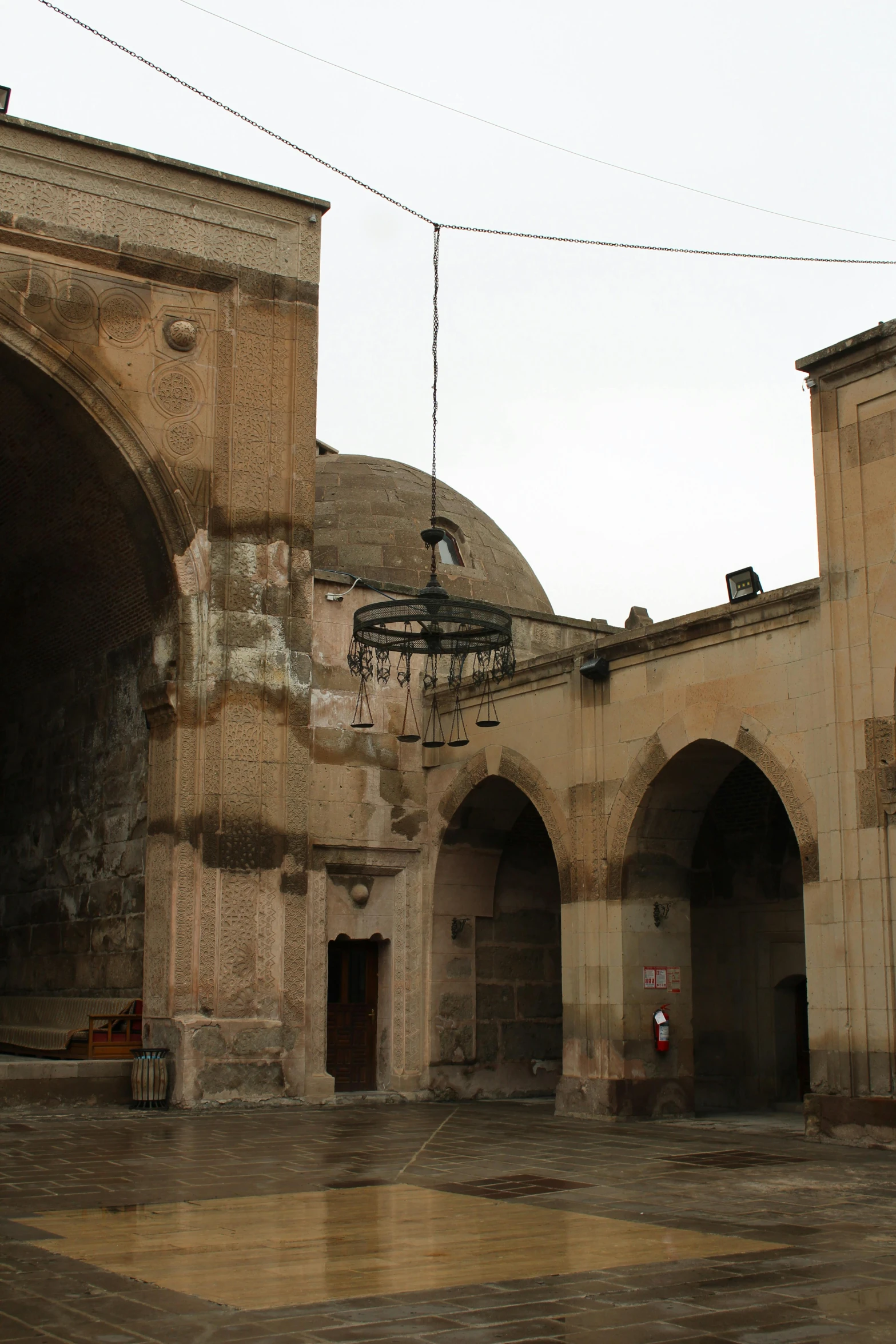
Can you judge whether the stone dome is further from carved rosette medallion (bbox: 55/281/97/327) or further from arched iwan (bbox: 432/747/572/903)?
carved rosette medallion (bbox: 55/281/97/327)

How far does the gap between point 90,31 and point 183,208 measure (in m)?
2.70

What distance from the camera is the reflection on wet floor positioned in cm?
582

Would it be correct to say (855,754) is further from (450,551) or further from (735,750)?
(450,551)

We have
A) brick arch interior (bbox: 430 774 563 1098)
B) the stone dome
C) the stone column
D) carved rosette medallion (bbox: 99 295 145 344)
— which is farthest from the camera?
the stone dome

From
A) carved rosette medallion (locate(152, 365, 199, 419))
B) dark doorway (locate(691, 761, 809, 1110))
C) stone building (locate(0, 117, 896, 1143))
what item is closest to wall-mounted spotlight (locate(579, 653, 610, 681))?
stone building (locate(0, 117, 896, 1143))

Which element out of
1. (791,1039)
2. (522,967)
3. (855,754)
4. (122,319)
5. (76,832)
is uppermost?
(122,319)

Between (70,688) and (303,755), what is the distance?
388cm

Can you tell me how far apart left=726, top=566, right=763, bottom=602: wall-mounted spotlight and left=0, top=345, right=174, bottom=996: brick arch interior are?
5.91 meters

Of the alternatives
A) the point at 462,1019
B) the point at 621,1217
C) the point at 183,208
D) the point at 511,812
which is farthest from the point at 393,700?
the point at 621,1217

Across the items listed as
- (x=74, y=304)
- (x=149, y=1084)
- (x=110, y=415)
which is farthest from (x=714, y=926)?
(x=74, y=304)

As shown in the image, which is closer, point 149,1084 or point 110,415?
point 149,1084

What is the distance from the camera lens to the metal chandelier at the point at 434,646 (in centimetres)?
1298

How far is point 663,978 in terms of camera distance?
1361 cm

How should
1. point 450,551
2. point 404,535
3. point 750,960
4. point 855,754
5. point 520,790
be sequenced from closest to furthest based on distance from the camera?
point 855,754, point 750,960, point 520,790, point 404,535, point 450,551
